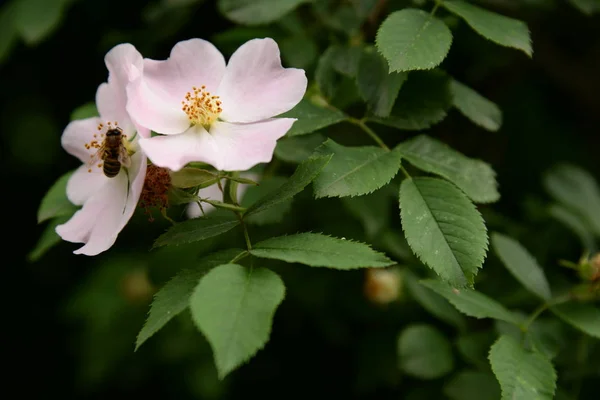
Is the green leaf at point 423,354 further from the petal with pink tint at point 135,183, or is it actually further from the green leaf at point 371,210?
the petal with pink tint at point 135,183

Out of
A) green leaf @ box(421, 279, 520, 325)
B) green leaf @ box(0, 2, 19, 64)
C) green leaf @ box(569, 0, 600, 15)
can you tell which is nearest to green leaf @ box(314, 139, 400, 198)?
green leaf @ box(421, 279, 520, 325)

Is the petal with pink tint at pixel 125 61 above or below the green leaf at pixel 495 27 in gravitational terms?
below

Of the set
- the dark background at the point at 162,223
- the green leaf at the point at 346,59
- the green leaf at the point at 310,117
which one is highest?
the green leaf at the point at 346,59

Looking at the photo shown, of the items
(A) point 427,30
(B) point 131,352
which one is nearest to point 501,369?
(A) point 427,30

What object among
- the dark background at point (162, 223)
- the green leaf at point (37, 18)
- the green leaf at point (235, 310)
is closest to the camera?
the green leaf at point (235, 310)

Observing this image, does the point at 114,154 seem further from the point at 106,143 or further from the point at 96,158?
the point at 96,158

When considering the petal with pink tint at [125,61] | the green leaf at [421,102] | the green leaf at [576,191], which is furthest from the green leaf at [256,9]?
the green leaf at [576,191]

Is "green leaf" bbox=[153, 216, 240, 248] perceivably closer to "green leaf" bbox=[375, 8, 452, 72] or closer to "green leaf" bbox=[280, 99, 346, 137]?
"green leaf" bbox=[280, 99, 346, 137]

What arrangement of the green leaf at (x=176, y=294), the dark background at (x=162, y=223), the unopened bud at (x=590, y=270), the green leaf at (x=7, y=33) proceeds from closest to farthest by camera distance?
1. the green leaf at (x=176, y=294)
2. the unopened bud at (x=590, y=270)
3. the green leaf at (x=7, y=33)
4. the dark background at (x=162, y=223)
